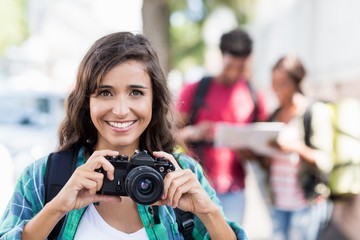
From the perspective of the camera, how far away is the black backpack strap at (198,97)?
200 inches

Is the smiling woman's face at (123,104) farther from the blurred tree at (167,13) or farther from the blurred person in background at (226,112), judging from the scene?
the blurred person in background at (226,112)

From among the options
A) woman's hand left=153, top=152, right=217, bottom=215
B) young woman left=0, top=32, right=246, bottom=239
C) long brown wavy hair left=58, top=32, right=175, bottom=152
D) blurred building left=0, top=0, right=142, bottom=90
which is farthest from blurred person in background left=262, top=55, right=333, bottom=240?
blurred building left=0, top=0, right=142, bottom=90

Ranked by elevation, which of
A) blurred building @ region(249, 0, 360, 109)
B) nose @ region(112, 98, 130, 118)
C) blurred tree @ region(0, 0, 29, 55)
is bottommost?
blurred tree @ region(0, 0, 29, 55)

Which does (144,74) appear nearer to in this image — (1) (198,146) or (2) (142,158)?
(2) (142,158)

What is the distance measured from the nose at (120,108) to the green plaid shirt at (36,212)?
23 cm

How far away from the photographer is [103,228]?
248 cm

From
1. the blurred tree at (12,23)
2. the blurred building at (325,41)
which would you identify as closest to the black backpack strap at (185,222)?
the blurred building at (325,41)

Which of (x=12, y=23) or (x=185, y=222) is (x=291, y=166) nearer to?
(x=185, y=222)

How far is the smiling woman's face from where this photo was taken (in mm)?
2502

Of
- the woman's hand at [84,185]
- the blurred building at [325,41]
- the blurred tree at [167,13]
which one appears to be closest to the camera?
the woman's hand at [84,185]

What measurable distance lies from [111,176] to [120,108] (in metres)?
0.25

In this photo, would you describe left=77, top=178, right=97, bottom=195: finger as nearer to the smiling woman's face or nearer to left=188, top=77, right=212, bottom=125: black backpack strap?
the smiling woman's face

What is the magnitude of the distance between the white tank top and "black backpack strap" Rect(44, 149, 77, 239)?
74 mm

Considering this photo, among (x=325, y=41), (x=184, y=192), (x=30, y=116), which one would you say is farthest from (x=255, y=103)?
(x=30, y=116)
